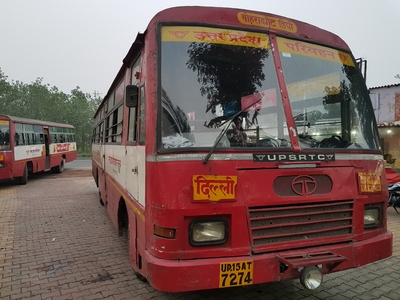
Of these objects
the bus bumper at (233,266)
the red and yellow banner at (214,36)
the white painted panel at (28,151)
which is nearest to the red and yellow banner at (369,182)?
the bus bumper at (233,266)

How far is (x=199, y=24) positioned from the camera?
2906 mm

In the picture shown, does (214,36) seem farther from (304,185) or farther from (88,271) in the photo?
(88,271)

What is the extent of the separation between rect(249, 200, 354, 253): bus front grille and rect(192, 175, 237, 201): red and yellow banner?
0.25 meters

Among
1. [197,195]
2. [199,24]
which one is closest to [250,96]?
[199,24]

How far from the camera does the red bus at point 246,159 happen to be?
256 cm

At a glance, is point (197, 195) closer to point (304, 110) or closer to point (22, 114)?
point (304, 110)

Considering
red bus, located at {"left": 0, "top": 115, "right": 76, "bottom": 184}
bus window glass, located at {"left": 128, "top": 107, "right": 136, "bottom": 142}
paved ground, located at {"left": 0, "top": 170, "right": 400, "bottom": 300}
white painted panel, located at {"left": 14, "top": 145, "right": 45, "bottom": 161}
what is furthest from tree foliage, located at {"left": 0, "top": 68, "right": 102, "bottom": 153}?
bus window glass, located at {"left": 128, "top": 107, "right": 136, "bottom": 142}

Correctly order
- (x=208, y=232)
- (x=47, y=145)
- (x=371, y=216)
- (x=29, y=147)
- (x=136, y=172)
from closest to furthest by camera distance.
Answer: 1. (x=208, y=232)
2. (x=371, y=216)
3. (x=136, y=172)
4. (x=29, y=147)
5. (x=47, y=145)

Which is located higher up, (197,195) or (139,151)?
(139,151)

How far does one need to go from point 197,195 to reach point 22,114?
36307mm

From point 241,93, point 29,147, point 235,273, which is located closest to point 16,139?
point 29,147

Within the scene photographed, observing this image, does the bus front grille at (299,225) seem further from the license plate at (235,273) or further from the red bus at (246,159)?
the license plate at (235,273)

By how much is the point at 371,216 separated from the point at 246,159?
1.56m

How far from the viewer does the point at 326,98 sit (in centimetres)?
338
